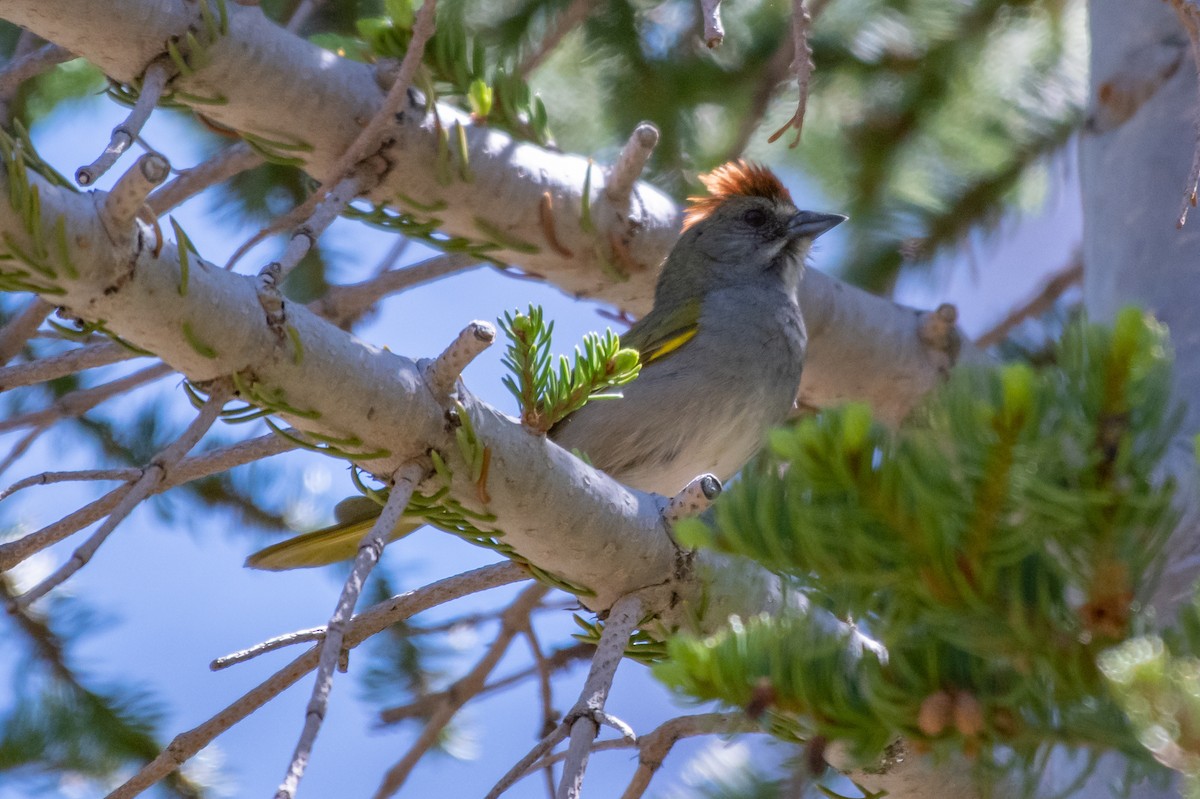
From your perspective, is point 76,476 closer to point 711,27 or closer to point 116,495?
point 116,495

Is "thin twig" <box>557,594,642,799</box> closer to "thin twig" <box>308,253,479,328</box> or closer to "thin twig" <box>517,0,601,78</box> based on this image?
"thin twig" <box>308,253,479,328</box>

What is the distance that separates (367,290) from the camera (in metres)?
3.84

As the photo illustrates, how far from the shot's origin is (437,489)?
2.37 meters

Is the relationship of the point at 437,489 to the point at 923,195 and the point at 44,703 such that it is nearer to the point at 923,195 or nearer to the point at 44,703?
the point at 44,703

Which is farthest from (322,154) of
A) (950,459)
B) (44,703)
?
(950,459)

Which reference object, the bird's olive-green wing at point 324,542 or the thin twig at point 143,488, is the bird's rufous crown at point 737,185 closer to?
the bird's olive-green wing at point 324,542

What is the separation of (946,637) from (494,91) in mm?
2874

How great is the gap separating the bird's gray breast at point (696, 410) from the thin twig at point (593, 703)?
1.57 meters

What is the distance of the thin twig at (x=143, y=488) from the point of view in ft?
6.06

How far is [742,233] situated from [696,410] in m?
1.27

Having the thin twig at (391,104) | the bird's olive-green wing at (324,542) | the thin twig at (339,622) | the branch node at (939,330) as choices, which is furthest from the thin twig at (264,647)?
the branch node at (939,330)

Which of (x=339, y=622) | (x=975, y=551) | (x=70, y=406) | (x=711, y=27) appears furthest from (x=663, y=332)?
(x=975, y=551)

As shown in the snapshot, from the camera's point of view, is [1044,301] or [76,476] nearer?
[76,476]

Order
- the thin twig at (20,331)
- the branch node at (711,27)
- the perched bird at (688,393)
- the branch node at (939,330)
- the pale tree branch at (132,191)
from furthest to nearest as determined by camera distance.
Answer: the branch node at (939,330) → the perched bird at (688,393) → the thin twig at (20,331) → the branch node at (711,27) → the pale tree branch at (132,191)
